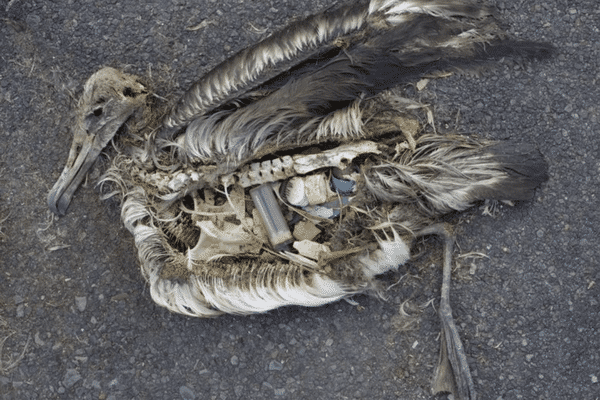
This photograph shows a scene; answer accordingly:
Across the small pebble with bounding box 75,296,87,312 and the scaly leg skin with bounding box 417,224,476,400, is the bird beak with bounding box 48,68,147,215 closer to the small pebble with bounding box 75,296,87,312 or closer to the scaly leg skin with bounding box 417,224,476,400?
the small pebble with bounding box 75,296,87,312

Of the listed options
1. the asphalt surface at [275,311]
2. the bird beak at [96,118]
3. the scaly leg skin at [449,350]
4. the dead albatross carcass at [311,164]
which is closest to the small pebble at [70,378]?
the asphalt surface at [275,311]

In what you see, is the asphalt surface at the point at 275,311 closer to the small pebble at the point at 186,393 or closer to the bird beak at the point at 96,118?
the small pebble at the point at 186,393

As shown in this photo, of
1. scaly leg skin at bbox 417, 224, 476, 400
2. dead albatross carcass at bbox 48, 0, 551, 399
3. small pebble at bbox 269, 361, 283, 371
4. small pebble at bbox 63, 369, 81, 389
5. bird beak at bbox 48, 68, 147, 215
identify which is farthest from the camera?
small pebble at bbox 63, 369, 81, 389

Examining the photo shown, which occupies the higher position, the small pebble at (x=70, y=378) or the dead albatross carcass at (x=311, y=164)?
the dead albatross carcass at (x=311, y=164)

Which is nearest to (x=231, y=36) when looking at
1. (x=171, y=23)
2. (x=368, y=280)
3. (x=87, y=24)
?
(x=171, y=23)

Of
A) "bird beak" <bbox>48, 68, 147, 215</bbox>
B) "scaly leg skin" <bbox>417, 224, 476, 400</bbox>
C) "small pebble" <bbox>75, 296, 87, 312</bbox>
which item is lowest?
"scaly leg skin" <bbox>417, 224, 476, 400</bbox>

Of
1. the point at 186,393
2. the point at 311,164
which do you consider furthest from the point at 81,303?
the point at 311,164

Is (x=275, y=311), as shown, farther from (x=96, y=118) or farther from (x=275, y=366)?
(x=96, y=118)

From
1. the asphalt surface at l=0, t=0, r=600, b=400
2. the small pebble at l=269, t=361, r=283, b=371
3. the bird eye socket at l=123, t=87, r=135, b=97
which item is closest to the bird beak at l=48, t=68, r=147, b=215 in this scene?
the bird eye socket at l=123, t=87, r=135, b=97
